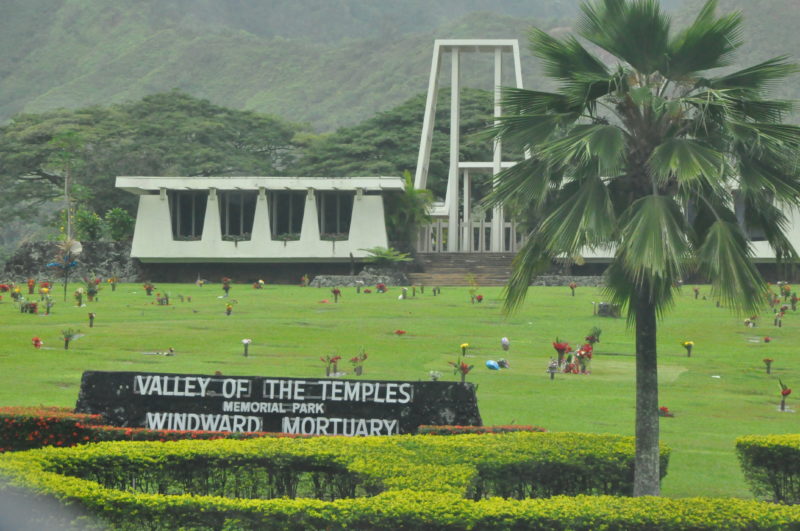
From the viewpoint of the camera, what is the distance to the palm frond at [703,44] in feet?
41.3

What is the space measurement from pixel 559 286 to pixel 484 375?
2608cm

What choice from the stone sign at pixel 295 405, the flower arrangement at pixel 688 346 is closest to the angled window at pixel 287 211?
the flower arrangement at pixel 688 346

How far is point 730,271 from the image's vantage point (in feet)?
38.5

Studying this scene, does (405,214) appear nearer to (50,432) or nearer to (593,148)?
(50,432)

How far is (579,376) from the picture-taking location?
23.4m

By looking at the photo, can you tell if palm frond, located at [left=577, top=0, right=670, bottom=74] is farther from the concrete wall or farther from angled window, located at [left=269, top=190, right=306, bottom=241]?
angled window, located at [left=269, top=190, right=306, bottom=241]

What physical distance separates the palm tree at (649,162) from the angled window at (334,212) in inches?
1762

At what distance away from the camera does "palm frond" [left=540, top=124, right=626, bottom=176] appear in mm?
12102

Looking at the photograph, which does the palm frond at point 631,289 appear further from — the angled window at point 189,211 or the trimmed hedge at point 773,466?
the angled window at point 189,211

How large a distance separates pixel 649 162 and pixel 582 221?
42.2 inches

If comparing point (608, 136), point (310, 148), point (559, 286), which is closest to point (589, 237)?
point (608, 136)

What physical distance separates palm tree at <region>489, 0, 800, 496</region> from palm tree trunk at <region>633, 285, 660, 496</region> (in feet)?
0.05

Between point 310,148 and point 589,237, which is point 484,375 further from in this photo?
point 310,148

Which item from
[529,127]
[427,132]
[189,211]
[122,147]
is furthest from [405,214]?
[529,127]
